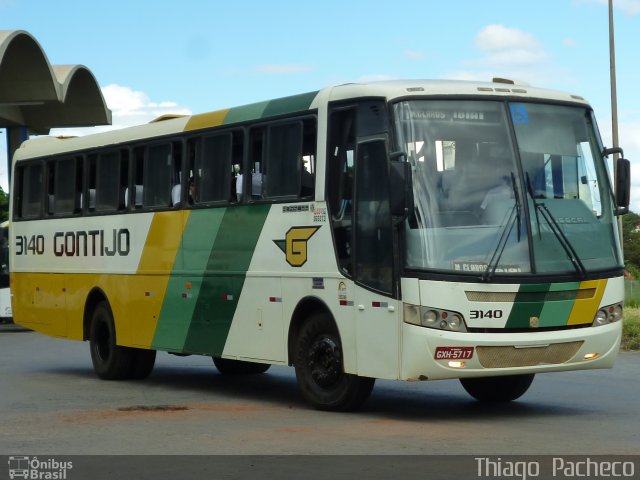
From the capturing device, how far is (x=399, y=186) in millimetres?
12406

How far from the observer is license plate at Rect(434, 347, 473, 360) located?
40.4 feet

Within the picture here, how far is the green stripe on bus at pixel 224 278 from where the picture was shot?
15156mm

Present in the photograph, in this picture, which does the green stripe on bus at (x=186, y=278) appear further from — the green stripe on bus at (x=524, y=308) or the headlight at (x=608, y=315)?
the headlight at (x=608, y=315)

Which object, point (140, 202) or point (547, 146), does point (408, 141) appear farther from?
point (140, 202)

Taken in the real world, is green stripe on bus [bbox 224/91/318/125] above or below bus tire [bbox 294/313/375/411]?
above

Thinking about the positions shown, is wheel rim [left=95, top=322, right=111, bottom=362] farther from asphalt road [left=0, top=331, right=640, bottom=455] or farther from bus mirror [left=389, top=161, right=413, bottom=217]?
bus mirror [left=389, top=161, right=413, bottom=217]

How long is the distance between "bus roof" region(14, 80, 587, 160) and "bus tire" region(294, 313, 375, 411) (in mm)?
2257

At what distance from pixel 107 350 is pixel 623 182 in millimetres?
8177

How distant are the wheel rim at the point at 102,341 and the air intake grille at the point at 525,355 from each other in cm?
765

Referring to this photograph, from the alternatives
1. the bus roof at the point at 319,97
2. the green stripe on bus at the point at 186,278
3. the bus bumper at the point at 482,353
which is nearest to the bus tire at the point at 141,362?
the green stripe on bus at the point at 186,278

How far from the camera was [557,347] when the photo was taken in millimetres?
12742

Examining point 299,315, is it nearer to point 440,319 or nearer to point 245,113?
point 440,319

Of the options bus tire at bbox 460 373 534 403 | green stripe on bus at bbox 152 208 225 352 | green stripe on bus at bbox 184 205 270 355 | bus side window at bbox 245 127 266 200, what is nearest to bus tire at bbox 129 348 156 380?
green stripe on bus at bbox 152 208 225 352

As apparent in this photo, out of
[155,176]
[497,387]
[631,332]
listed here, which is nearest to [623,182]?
[497,387]
